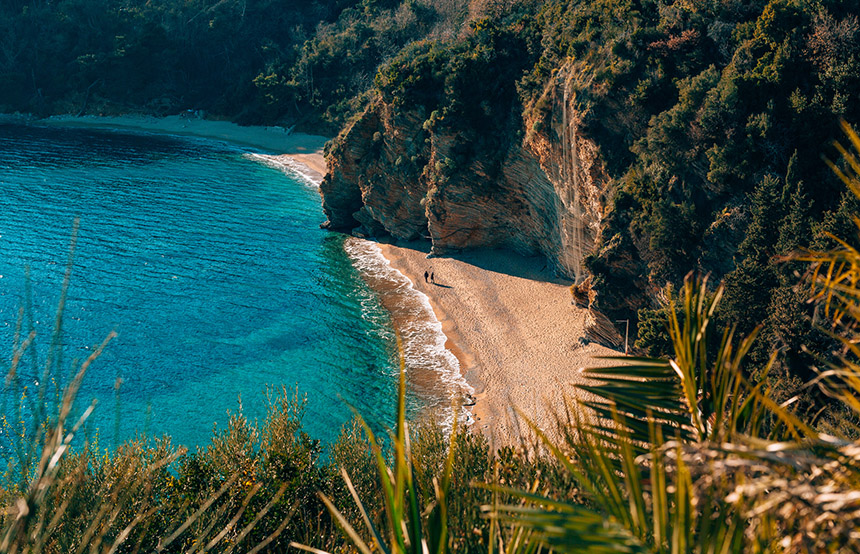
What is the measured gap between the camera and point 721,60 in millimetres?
30703

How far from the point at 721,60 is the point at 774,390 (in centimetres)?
1666

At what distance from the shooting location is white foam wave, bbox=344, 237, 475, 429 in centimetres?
3225

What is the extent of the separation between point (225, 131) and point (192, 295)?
53371 mm

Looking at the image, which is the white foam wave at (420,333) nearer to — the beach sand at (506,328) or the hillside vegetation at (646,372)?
the beach sand at (506,328)

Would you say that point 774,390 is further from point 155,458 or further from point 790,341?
point 155,458

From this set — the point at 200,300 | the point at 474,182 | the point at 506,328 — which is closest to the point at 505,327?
the point at 506,328

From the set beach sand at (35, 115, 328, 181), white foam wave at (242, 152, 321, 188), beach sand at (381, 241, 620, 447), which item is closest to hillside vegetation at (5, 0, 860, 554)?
beach sand at (381, 241, 620, 447)

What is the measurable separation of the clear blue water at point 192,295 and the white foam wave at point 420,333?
46.5 inches

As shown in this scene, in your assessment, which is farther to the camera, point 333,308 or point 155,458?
point 333,308

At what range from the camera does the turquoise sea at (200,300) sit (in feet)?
107

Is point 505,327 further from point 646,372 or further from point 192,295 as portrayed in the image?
point 646,372

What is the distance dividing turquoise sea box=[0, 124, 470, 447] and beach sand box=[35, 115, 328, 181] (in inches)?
456

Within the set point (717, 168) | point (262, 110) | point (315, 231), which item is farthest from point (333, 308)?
point (262, 110)

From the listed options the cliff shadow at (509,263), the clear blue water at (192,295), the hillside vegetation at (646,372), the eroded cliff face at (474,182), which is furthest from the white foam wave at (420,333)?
the hillside vegetation at (646,372)
